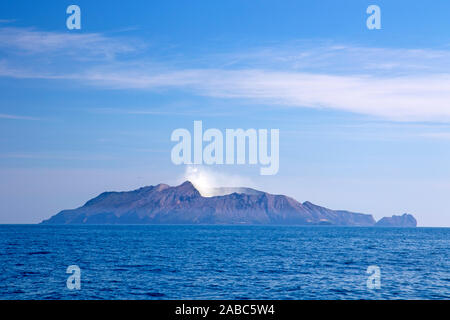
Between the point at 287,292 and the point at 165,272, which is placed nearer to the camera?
the point at 287,292

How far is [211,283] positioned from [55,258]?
38.8 meters
